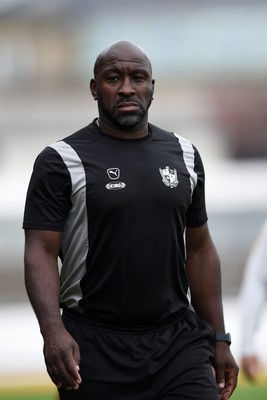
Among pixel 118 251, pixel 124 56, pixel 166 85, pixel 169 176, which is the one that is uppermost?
pixel 124 56

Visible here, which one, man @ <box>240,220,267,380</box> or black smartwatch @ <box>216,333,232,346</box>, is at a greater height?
black smartwatch @ <box>216,333,232,346</box>

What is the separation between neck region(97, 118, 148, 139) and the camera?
4.26 meters

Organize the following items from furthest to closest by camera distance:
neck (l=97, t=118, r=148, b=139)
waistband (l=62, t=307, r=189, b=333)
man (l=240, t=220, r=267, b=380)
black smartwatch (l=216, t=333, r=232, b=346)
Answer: man (l=240, t=220, r=267, b=380) < black smartwatch (l=216, t=333, r=232, b=346) < neck (l=97, t=118, r=148, b=139) < waistband (l=62, t=307, r=189, b=333)

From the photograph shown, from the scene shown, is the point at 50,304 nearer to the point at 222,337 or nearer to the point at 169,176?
the point at 169,176

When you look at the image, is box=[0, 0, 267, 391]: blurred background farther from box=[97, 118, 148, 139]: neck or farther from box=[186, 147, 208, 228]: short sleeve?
box=[97, 118, 148, 139]: neck

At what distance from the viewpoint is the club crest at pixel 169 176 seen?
13.7ft

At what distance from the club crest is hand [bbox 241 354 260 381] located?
2.22 m

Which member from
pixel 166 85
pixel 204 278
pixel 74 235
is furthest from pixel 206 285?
pixel 166 85

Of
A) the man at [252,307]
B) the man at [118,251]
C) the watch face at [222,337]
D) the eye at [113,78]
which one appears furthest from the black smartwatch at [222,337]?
the man at [252,307]

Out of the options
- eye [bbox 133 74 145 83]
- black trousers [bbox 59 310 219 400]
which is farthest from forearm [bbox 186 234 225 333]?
eye [bbox 133 74 145 83]

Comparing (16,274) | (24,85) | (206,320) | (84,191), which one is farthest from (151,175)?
(24,85)

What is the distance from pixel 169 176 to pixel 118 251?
1.12 ft

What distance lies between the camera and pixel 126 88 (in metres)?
4.16

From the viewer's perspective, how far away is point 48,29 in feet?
73.4
